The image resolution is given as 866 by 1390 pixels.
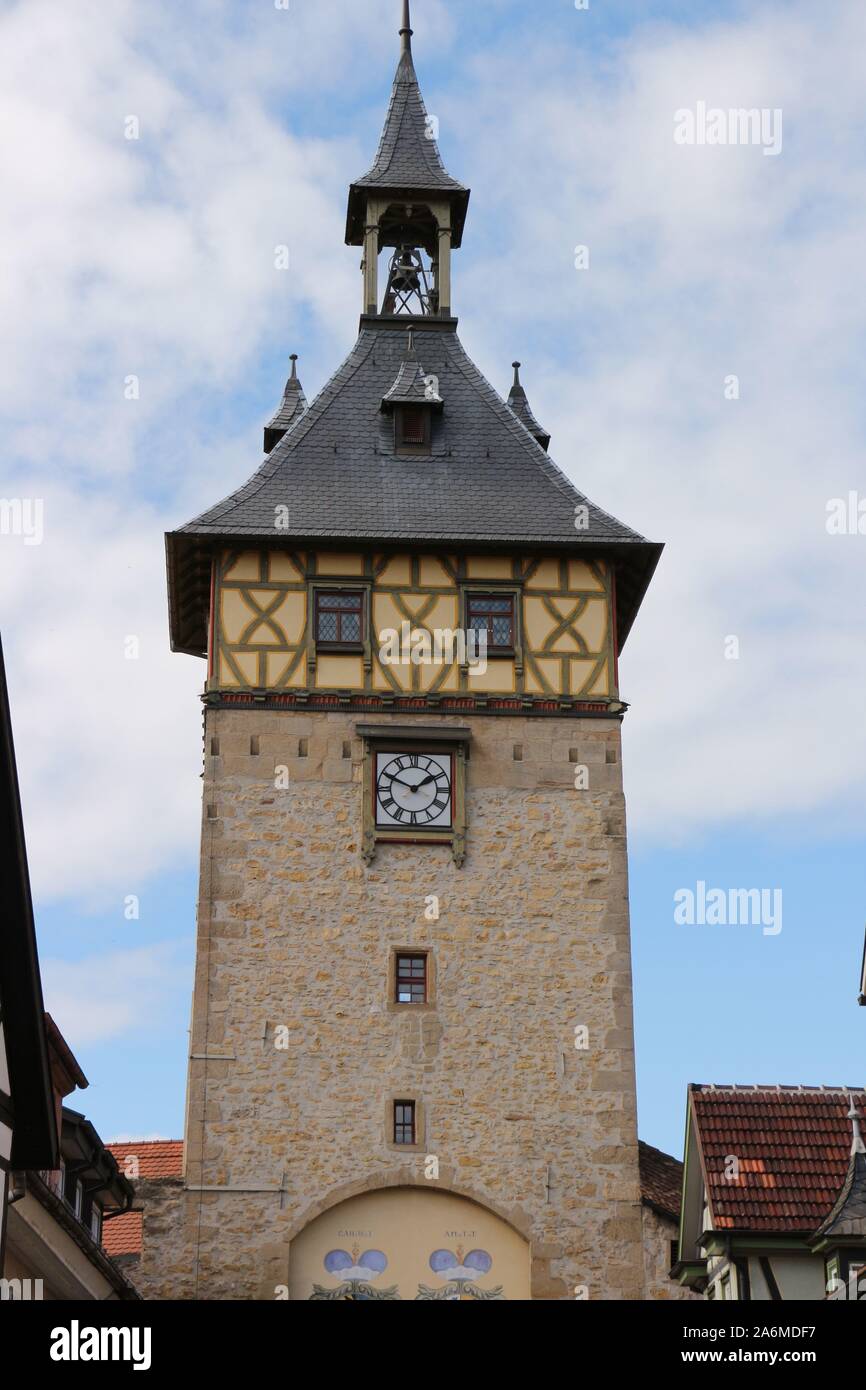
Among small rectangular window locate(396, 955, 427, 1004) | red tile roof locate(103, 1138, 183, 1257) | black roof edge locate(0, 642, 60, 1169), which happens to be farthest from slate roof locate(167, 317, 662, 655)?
black roof edge locate(0, 642, 60, 1169)

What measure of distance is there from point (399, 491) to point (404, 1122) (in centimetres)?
867

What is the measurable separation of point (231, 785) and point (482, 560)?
4.55 metres

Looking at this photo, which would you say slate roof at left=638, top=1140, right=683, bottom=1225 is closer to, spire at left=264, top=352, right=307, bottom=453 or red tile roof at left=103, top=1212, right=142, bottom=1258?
red tile roof at left=103, top=1212, right=142, bottom=1258

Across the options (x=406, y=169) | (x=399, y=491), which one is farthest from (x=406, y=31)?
(x=399, y=491)

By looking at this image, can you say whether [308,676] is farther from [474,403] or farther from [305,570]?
[474,403]

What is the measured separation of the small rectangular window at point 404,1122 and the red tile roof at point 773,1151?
609 cm

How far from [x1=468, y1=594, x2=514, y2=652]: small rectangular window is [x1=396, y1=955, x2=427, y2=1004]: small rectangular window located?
4.31m

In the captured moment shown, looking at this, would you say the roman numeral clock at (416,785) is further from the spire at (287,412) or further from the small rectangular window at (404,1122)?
the spire at (287,412)

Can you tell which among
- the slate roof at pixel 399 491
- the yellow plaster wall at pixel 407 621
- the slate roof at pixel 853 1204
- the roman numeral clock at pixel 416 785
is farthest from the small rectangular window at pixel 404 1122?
the slate roof at pixel 853 1204

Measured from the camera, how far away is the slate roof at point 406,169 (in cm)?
3406

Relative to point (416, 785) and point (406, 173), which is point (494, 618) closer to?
point (416, 785)

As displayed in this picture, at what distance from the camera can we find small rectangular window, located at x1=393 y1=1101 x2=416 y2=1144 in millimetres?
27188
